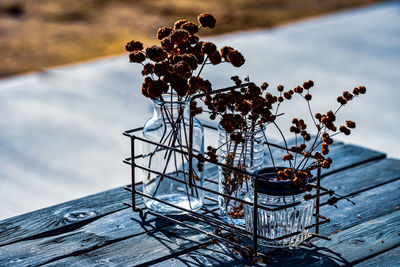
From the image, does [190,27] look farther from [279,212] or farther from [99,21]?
[99,21]

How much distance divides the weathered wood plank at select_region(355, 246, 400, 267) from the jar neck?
437mm

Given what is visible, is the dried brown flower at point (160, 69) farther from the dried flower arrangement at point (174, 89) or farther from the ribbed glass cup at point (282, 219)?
the ribbed glass cup at point (282, 219)

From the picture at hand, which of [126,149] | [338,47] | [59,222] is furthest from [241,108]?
[338,47]

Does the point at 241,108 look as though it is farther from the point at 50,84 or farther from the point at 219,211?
the point at 50,84

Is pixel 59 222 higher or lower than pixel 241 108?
lower

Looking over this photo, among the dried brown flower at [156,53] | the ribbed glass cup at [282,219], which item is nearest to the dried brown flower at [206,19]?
the dried brown flower at [156,53]

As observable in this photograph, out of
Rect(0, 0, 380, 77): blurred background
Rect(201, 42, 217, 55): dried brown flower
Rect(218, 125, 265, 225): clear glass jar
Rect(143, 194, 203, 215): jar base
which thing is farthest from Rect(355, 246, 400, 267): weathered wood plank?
Rect(0, 0, 380, 77): blurred background

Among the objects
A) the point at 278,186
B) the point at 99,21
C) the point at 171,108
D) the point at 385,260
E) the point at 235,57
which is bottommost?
the point at 385,260

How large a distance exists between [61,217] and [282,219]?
49 centimetres

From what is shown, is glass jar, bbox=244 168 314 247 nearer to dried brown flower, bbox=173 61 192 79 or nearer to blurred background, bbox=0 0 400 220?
dried brown flower, bbox=173 61 192 79

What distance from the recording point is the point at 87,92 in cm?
361

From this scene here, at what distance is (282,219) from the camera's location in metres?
1.12

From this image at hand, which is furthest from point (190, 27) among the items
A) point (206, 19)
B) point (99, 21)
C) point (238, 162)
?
point (99, 21)

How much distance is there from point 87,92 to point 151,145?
241 cm
